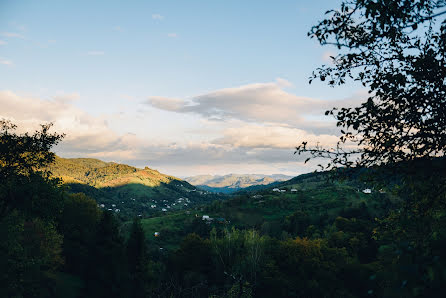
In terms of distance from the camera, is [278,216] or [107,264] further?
[278,216]

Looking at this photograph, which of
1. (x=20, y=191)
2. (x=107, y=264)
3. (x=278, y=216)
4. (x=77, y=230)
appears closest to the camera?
(x=20, y=191)

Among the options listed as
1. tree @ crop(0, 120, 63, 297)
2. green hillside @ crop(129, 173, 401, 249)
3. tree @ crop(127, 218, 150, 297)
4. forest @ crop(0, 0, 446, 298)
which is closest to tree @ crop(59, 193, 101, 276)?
forest @ crop(0, 0, 446, 298)

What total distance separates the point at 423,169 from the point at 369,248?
77.0 meters

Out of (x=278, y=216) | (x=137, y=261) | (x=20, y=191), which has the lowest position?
(x=278, y=216)

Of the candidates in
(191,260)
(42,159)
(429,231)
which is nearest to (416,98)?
(429,231)

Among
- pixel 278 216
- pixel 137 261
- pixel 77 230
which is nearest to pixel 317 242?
pixel 137 261

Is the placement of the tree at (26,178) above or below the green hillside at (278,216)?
above

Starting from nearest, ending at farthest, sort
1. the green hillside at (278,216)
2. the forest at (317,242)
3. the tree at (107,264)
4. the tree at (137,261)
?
the forest at (317,242)
the tree at (107,264)
the tree at (137,261)
the green hillside at (278,216)

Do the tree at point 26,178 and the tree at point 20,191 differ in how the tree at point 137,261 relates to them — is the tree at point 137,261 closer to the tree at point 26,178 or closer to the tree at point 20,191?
the tree at point 20,191

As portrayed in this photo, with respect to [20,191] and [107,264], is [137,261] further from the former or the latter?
[20,191]

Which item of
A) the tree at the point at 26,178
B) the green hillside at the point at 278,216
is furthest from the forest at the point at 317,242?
the green hillside at the point at 278,216

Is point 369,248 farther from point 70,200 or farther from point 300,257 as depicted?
point 70,200

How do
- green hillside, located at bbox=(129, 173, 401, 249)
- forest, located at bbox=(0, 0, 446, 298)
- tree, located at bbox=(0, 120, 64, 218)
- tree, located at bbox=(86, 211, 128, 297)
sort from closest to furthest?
forest, located at bbox=(0, 0, 446, 298) → tree, located at bbox=(0, 120, 64, 218) → tree, located at bbox=(86, 211, 128, 297) → green hillside, located at bbox=(129, 173, 401, 249)

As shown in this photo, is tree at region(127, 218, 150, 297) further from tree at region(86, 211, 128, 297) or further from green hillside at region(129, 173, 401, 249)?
green hillside at region(129, 173, 401, 249)
